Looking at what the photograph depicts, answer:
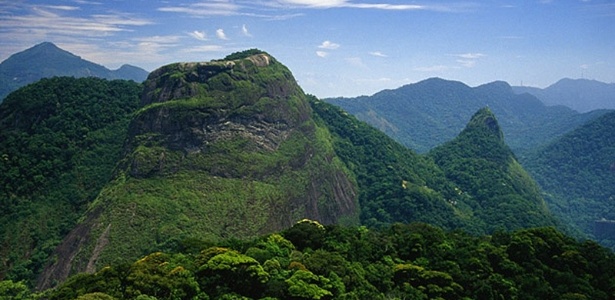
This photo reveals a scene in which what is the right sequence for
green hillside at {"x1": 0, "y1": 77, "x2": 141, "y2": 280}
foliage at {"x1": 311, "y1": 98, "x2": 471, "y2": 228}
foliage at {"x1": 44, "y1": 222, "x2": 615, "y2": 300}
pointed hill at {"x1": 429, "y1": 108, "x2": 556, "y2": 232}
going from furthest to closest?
pointed hill at {"x1": 429, "y1": 108, "x2": 556, "y2": 232}, foliage at {"x1": 311, "y1": 98, "x2": 471, "y2": 228}, green hillside at {"x1": 0, "y1": 77, "x2": 141, "y2": 280}, foliage at {"x1": 44, "y1": 222, "x2": 615, "y2": 300}

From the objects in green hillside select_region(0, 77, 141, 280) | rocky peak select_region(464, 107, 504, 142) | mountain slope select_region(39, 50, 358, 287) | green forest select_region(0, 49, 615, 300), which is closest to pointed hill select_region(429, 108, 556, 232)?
rocky peak select_region(464, 107, 504, 142)

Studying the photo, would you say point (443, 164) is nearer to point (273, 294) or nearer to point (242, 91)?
point (242, 91)

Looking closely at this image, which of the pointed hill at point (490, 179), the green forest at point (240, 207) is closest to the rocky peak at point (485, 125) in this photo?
the pointed hill at point (490, 179)

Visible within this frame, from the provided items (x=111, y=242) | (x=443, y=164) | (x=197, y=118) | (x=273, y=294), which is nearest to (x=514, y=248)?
(x=273, y=294)

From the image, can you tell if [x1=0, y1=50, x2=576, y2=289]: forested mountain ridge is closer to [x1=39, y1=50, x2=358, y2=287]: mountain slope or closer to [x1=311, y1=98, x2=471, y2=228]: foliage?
[x1=39, y1=50, x2=358, y2=287]: mountain slope

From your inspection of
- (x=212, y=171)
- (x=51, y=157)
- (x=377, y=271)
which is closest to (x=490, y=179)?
(x=212, y=171)
